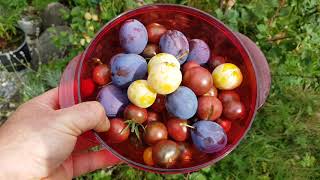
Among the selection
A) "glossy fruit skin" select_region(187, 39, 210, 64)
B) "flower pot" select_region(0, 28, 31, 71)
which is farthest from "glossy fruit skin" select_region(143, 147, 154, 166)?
"flower pot" select_region(0, 28, 31, 71)

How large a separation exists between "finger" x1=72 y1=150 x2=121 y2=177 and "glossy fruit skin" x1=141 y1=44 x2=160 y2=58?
1.41 feet

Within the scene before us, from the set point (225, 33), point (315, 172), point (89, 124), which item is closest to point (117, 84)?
point (89, 124)

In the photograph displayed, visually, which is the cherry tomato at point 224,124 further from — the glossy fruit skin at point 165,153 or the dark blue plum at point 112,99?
the dark blue plum at point 112,99

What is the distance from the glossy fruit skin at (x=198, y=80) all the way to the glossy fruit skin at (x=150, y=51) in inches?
6.2

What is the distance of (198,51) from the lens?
1.50 m

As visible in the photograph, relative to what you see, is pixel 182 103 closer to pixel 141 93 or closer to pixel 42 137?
pixel 141 93

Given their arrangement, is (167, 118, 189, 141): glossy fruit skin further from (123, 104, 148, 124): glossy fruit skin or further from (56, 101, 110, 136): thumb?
(56, 101, 110, 136): thumb

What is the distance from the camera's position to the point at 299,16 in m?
2.07

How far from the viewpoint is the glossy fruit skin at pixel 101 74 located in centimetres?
147

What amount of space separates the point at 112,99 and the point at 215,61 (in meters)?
→ 0.40

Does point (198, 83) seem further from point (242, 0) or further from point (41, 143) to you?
point (242, 0)

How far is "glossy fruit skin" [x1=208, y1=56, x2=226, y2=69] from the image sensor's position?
5.08 ft

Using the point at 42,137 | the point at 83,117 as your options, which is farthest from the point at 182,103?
the point at 42,137

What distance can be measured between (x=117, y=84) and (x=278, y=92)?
3.43 ft
